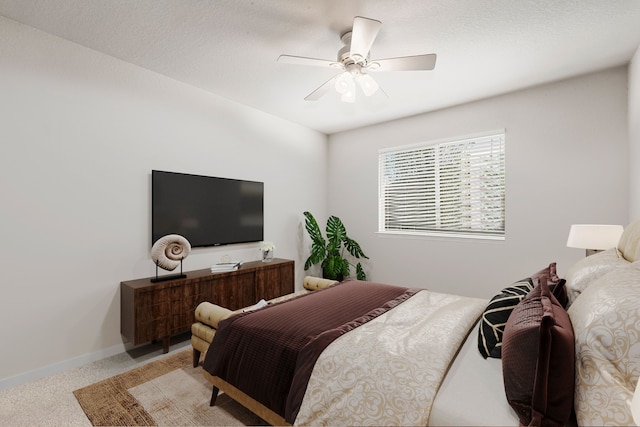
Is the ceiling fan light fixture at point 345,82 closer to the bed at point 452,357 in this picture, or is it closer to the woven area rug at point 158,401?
the bed at point 452,357

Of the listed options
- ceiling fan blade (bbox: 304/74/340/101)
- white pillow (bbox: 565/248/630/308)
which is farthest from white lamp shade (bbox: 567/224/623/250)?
ceiling fan blade (bbox: 304/74/340/101)

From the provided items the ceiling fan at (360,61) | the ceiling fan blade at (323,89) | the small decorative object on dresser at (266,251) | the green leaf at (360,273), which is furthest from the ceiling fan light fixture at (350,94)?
the green leaf at (360,273)

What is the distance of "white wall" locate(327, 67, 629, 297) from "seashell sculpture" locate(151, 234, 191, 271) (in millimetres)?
2762

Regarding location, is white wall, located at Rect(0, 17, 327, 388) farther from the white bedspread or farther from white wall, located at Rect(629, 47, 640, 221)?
white wall, located at Rect(629, 47, 640, 221)

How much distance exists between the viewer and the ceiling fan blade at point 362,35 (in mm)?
1766

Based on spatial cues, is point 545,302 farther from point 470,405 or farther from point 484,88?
point 484,88

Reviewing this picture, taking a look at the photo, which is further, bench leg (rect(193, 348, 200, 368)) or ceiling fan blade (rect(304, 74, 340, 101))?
ceiling fan blade (rect(304, 74, 340, 101))

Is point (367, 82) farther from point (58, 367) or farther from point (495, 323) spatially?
point (58, 367)

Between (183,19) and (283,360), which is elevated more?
(183,19)

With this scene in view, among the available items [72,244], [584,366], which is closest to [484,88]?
[584,366]

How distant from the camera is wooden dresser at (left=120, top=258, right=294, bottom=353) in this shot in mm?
2455

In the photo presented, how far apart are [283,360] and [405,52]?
2.53 metres

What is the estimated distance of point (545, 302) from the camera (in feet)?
3.78

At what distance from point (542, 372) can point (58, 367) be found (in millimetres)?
3197
